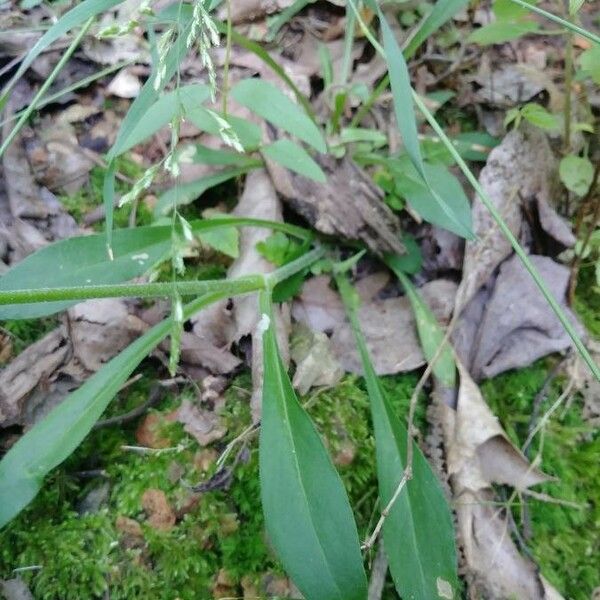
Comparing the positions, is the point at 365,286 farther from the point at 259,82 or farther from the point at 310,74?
the point at 310,74

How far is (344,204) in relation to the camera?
1422 mm

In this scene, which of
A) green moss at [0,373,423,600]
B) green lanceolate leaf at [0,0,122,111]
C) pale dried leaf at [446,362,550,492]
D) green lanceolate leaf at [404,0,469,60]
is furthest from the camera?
green lanceolate leaf at [404,0,469,60]

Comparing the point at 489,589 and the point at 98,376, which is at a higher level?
the point at 98,376

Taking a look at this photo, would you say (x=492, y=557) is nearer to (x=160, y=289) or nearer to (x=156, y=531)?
(x=156, y=531)

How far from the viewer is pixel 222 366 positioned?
4.20ft

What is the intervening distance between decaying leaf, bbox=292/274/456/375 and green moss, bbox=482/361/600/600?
→ 20 centimetres

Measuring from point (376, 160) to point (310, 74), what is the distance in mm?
459

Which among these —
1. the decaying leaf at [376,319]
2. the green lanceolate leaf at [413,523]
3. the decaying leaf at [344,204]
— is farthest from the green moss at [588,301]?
the green lanceolate leaf at [413,523]

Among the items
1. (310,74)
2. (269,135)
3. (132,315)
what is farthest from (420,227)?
(132,315)

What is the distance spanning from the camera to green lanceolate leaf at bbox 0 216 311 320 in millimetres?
1100

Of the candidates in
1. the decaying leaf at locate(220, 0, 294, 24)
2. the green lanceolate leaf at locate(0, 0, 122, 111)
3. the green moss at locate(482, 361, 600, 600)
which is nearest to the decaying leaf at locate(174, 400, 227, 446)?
the green moss at locate(482, 361, 600, 600)

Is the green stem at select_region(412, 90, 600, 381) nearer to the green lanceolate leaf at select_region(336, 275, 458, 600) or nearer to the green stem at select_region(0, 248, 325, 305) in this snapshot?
the green lanceolate leaf at select_region(336, 275, 458, 600)

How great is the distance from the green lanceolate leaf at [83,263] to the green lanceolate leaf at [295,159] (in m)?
0.23

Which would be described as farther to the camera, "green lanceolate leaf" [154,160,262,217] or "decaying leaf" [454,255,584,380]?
"green lanceolate leaf" [154,160,262,217]
